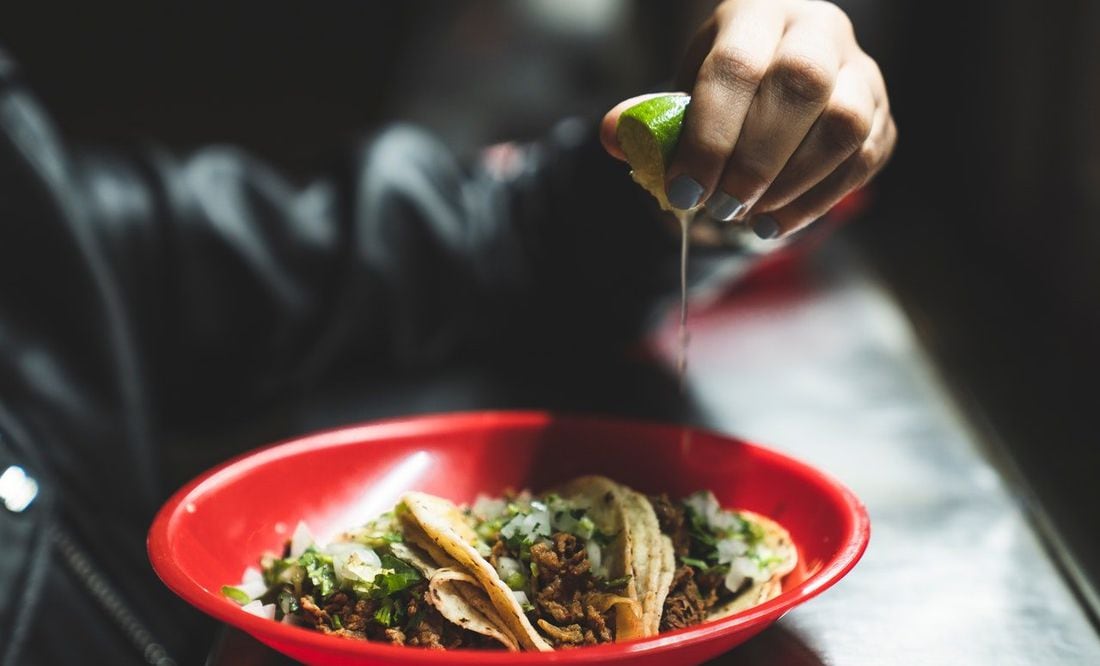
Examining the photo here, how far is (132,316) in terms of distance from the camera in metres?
2.07

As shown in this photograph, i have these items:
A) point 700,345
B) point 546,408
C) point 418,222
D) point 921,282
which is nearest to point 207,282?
point 418,222

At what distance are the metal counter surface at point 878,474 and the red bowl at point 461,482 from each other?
12 cm

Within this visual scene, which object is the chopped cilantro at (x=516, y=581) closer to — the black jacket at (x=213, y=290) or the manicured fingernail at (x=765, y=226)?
the manicured fingernail at (x=765, y=226)

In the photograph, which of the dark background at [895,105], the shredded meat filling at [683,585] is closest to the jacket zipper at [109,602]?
the shredded meat filling at [683,585]

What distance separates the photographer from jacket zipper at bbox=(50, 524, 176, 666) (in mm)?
1577

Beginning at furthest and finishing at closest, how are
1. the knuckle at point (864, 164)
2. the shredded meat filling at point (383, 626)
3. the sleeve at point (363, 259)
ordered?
the sleeve at point (363, 259)
the knuckle at point (864, 164)
the shredded meat filling at point (383, 626)

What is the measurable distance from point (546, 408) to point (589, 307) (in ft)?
1.29

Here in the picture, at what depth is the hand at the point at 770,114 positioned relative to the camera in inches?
37.9

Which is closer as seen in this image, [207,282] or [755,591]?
[755,591]

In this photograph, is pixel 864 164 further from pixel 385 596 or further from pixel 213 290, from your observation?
pixel 213 290

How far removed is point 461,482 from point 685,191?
0.48 m

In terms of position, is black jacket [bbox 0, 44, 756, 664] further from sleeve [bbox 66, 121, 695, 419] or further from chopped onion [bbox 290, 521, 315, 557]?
chopped onion [bbox 290, 521, 315, 557]

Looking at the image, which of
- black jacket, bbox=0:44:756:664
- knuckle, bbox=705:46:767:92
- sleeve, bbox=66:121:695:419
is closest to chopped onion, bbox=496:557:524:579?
knuckle, bbox=705:46:767:92

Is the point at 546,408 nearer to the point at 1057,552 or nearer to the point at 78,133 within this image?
the point at 1057,552
